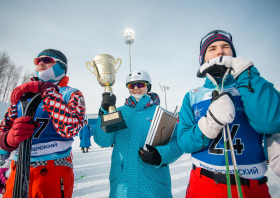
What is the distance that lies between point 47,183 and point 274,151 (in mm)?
2112

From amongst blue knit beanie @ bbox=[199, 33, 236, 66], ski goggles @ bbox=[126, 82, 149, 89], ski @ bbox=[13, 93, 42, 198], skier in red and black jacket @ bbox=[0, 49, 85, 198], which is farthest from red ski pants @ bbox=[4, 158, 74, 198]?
blue knit beanie @ bbox=[199, 33, 236, 66]

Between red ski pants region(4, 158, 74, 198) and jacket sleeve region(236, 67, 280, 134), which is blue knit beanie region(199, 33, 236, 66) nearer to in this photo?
jacket sleeve region(236, 67, 280, 134)

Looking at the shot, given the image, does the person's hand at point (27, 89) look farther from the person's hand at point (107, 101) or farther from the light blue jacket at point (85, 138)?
the light blue jacket at point (85, 138)

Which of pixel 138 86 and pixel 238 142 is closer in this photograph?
pixel 238 142

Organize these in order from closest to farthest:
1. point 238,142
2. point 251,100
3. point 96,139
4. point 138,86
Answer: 1. point 251,100
2. point 238,142
3. point 96,139
4. point 138,86

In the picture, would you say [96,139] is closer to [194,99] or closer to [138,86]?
[138,86]

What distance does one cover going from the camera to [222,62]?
1.14m

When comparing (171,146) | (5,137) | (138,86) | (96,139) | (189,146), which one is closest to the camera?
(189,146)

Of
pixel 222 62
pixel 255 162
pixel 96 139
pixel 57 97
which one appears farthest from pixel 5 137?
pixel 255 162

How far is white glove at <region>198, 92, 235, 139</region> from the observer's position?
3.23ft

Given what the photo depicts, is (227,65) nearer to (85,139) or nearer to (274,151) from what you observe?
(274,151)

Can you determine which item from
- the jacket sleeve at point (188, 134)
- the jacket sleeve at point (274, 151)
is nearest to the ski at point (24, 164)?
the jacket sleeve at point (188, 134)

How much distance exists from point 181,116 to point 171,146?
0.41 meters

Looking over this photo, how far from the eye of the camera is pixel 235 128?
3.83ft
